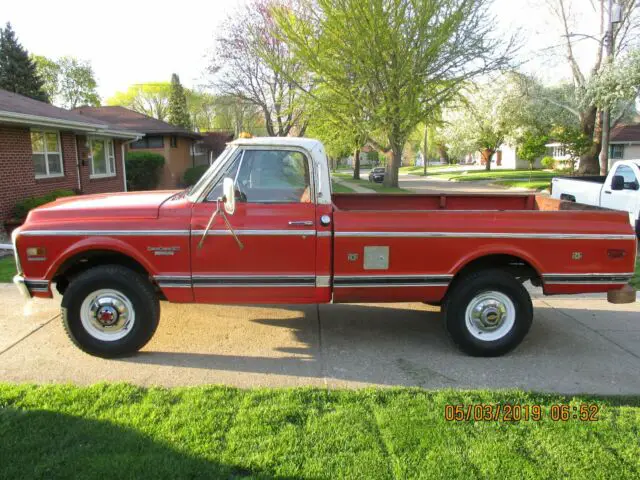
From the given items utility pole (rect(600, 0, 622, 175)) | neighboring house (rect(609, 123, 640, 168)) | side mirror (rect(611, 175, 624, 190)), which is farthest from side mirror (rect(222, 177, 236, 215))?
neighboring house (rect(609, 123, 640, 168))

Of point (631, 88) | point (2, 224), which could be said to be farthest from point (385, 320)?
point (631, 88)

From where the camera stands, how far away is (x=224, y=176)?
4539 mm

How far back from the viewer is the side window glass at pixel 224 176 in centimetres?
452

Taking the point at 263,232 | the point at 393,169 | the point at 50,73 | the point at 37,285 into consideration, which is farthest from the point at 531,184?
the point at 50,73

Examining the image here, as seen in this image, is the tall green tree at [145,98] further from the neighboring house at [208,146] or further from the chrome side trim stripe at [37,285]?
the chrome side trim stripe at [37,285]

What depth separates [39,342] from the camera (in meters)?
4.91

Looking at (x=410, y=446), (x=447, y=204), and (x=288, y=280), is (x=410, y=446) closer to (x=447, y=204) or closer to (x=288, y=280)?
(x=288, y=280)

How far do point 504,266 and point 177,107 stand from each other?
63061mm

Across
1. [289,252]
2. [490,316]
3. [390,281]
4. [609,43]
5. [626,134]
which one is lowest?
[490,316]

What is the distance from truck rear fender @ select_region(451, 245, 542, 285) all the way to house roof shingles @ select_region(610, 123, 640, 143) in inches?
1582

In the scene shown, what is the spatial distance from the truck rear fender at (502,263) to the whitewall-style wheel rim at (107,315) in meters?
3.01

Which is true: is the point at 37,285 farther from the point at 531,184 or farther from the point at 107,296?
the point at 531,184

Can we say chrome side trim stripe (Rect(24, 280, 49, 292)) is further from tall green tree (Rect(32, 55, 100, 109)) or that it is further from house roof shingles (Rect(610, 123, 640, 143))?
tall green tree (Rect(32, 55, 100, 109))

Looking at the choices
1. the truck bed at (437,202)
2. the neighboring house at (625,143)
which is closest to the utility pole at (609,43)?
the truck bed at (437,202)
